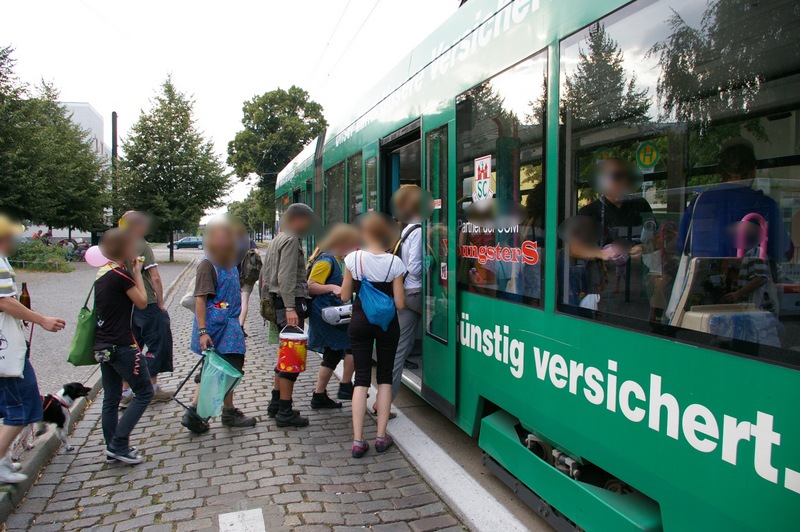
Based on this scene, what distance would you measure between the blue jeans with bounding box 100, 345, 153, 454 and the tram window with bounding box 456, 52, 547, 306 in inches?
93.5

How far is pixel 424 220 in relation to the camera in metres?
4.57

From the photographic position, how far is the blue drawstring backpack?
4.11 m

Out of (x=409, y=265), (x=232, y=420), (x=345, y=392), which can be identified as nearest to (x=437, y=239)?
(x=409, y=265)

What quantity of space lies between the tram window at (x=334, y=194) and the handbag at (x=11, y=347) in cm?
445

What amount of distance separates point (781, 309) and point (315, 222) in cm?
391

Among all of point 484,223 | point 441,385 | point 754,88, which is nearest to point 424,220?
point 484,223

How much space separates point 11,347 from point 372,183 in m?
3.60

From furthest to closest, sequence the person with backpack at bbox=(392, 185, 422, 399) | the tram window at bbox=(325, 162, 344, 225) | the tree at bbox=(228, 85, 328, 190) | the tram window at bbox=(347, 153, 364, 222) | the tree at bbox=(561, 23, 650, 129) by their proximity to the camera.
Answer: the tree at bbox=(228, 85, 328, 190) < the tram window at bbox=(325, 162, 344, 225) < the tram window at bbox=(347, 153, 364, 222) < the person with backpack at bbox=(392, 185, 422, 399) < the tree at bbox=(561, 23, 650, 129)

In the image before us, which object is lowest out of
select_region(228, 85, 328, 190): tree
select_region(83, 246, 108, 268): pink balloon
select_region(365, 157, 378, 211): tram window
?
select_region(83, 246, 108, 268): pink balloon

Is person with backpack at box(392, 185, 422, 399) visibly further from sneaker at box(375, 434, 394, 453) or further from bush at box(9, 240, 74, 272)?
bush at box(9, 240, 74, 272)

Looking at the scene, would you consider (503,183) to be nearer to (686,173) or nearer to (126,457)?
(686,173)

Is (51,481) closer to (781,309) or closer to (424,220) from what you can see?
(424,220)

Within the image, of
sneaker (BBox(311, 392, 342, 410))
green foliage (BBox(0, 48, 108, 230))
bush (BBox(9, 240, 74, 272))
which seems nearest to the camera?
sneaker (BBox(311, 392, 342, 410))

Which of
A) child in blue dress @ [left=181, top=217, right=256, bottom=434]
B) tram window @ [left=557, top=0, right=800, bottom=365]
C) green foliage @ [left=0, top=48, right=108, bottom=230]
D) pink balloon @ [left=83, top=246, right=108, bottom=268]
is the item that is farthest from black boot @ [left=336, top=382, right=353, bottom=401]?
green foliage @ [left=0, top=48, right=108, bottom=230]
